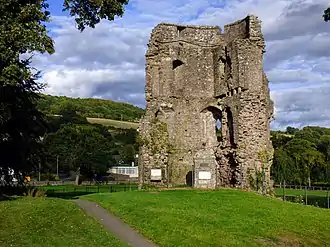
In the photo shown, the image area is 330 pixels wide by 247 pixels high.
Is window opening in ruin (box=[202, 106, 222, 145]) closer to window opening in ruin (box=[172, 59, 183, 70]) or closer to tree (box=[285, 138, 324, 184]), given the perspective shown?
window opening in ruin (box=[172, 59, 183, 70])

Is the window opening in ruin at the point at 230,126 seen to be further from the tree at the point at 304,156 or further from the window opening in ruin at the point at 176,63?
the tree at the point at 304,156

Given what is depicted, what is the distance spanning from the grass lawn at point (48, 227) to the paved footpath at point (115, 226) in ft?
1.24

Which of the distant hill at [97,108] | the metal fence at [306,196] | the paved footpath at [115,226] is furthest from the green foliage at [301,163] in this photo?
the distant hill at [97,108]

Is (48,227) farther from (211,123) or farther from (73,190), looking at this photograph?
(73,190)

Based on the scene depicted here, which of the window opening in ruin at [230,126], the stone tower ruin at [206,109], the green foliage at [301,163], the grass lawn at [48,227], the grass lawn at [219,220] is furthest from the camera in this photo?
the green foliage at [301,163]

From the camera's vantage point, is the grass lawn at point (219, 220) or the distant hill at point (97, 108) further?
the distant hill at point (97, 108)

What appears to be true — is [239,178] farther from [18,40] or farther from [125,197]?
[18,40]

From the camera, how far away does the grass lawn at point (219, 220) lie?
16233 mm

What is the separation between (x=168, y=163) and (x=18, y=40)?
60.5ft

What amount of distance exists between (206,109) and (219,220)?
61.9ft

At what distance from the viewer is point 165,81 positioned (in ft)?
117

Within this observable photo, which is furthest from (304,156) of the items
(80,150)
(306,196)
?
(306,196)

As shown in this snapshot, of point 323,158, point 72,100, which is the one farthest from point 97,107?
point 323,158

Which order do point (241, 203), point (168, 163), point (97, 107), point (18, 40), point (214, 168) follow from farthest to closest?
point (97, 107) < point (168, 163) < point (214, 168) < point (241, 203) < point (18, 40)
